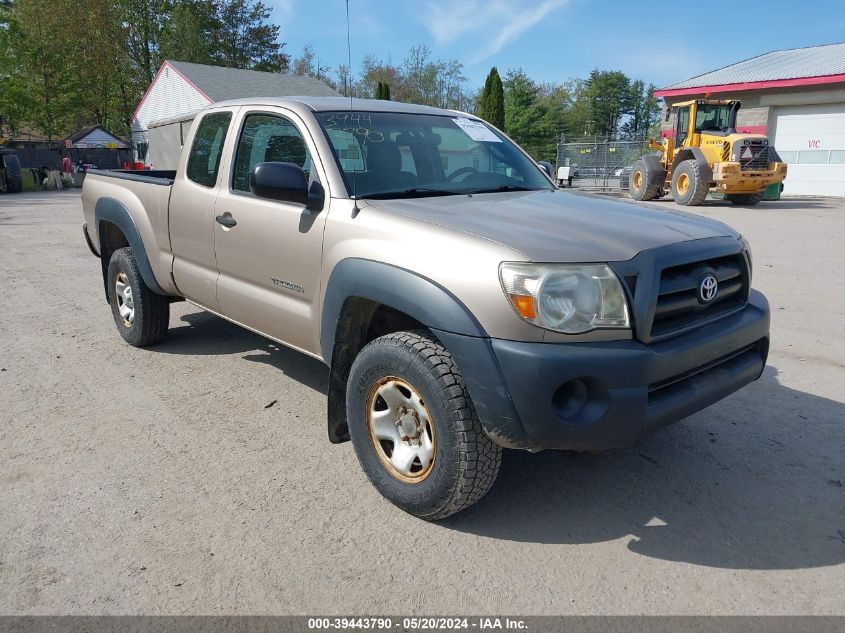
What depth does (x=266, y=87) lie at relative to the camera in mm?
35906

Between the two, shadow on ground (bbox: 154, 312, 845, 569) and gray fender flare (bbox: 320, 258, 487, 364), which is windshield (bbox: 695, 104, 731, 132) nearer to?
shadow on ground (bbox: 154, 312, 845, 569)

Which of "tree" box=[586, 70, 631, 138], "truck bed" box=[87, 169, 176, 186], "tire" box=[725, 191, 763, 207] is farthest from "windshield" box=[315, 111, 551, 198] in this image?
"tree" box=[586, 70, 631, 138]

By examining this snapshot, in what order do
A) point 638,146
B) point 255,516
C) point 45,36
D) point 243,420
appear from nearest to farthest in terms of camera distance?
point 255,516 < point 243,420 < point 638,146 < point 45,36

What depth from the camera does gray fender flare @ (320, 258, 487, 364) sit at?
2559 millimetres

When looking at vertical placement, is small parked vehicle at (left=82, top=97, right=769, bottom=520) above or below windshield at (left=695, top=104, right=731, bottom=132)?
below

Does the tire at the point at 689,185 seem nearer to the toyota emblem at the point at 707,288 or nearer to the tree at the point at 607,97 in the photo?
the toyota emblem at the point at 707,288

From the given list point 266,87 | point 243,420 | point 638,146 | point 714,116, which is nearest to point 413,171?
point 243,420

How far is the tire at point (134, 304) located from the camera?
5062 millimetres

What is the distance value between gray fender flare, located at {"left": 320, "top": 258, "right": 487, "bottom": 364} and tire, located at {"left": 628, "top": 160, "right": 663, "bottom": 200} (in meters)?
18.4

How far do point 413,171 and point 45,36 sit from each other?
5463 cm

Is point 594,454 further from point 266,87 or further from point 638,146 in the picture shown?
point 266,87

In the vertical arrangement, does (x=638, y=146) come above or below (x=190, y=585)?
above

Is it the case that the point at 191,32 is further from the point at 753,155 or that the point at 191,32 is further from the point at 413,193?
the point at 413,193

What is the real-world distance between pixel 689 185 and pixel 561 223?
55.4ft
